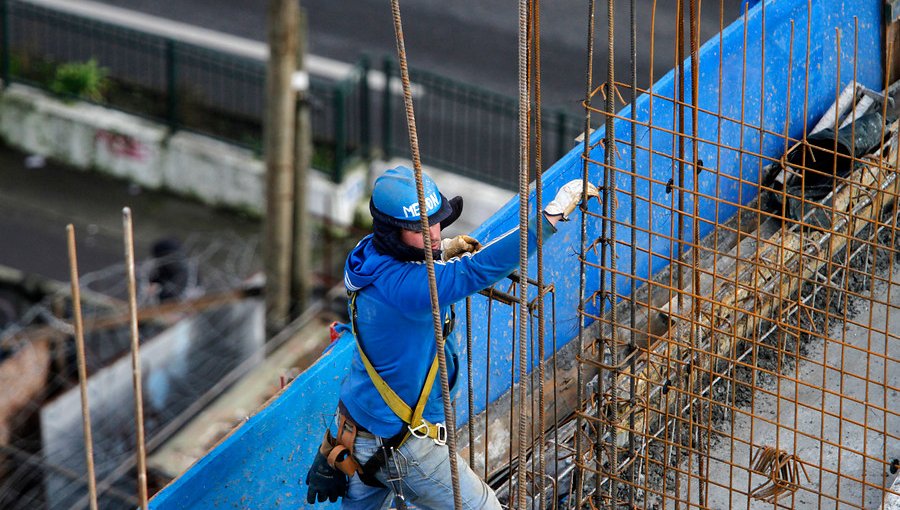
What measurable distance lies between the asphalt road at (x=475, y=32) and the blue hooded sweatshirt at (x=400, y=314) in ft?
35.8

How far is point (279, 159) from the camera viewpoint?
13.0m

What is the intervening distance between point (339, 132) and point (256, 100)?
7.32 feet

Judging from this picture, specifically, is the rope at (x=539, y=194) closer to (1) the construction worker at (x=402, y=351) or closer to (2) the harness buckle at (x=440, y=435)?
(1) the construction worker at (x=402, y=351)


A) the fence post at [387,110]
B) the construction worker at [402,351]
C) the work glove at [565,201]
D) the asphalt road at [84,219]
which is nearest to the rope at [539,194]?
the work glove at [565,201]

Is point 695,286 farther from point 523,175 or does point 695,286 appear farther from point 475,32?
point 475,32

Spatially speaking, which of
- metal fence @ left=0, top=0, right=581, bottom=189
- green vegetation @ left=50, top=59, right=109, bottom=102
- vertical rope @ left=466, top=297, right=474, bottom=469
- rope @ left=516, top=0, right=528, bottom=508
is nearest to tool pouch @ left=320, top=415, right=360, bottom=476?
vertical rope @ left=466, top=297, right=474, bottom=469

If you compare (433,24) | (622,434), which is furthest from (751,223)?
(433,24)

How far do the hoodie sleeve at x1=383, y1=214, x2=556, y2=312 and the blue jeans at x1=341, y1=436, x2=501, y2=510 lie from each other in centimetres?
70

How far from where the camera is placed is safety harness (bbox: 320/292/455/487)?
598 cm

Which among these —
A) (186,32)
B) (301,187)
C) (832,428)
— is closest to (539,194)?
(832,428)

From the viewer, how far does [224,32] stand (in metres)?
18.7

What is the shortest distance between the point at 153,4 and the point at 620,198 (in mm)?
12696

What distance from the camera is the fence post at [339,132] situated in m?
15.2

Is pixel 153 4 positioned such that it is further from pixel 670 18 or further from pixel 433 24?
pixel 670 18
